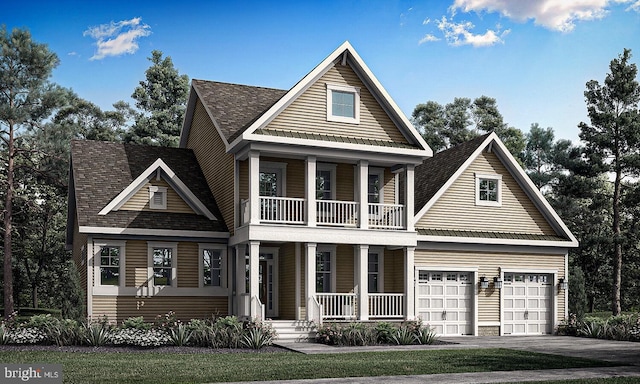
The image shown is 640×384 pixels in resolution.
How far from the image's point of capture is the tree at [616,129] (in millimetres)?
38594

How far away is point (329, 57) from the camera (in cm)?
2598

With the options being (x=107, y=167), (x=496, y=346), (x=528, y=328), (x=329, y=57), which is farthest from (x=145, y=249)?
(x=528, y=328)

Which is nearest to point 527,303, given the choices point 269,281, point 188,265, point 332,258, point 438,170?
point 438,170

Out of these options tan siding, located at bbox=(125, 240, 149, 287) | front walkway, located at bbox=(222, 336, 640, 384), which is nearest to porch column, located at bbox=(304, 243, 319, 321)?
front walkway, located at bbox=(222, 336, 640, 384)

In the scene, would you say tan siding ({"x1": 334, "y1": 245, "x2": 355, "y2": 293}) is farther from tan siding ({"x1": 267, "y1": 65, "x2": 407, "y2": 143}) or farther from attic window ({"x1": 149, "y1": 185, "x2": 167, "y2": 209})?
attic window ({"x1": 149, "y1": 185, "x2": 167, "y2": 209})

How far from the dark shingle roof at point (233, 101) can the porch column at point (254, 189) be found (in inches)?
73.9

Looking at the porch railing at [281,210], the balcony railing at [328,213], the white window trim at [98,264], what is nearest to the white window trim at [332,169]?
the balcony railing at [328,213]

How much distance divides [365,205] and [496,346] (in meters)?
6.41

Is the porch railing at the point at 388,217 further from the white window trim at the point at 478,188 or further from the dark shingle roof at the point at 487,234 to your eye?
the white window trim at the point at 478,188

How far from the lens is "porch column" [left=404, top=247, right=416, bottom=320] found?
26.5 m

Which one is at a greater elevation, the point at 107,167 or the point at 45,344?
the point at 107,167

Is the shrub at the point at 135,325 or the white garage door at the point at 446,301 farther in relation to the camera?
the white garage door at the point at 446,301

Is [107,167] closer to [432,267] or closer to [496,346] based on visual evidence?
[432,267]

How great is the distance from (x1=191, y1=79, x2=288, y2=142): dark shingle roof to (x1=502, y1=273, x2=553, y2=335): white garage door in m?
→ 11.7
